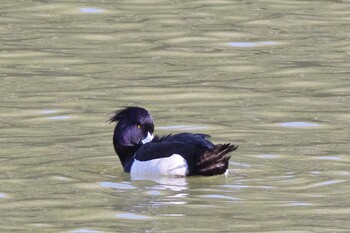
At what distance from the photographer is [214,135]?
14.0 metres

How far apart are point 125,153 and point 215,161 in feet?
3.55

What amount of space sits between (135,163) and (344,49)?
6.32m

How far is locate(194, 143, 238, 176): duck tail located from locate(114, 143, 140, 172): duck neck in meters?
0.66

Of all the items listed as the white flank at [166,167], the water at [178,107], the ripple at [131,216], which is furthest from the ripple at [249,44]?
the ripple at [131,216]

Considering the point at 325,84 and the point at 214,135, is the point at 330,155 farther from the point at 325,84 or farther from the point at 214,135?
the point at 325,84

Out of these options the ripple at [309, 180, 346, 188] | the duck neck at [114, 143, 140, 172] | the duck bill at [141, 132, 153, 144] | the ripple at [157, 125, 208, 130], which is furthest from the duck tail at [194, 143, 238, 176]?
the ripple at [157, 125, 208, 130]

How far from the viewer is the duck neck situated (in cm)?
1260

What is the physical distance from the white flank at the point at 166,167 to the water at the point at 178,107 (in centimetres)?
10

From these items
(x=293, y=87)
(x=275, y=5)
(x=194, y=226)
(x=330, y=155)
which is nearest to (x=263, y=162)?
(x=330, y=155)

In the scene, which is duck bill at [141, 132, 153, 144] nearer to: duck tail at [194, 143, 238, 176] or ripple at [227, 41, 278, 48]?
duck tail at [194, 143, 238, 176]

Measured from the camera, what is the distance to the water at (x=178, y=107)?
1070 cm

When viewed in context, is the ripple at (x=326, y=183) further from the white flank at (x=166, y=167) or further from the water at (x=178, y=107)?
the white flank at (x=166, y=167)

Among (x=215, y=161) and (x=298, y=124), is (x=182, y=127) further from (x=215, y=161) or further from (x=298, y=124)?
(x=215, y=161)

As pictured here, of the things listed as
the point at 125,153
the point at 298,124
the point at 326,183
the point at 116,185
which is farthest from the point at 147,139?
the point at 326,183
